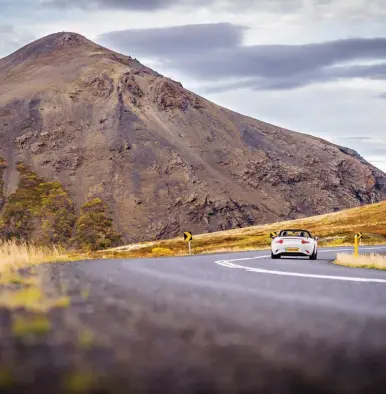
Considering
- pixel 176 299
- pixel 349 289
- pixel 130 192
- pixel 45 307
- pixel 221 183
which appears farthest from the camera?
pixel 221 183

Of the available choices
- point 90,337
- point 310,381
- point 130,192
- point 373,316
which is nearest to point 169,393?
point 310,381

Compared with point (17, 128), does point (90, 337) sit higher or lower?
lower

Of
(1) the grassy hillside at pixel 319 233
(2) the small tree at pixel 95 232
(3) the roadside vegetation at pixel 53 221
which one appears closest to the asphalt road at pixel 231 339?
(1) the grassy hillside at pixel 319 233

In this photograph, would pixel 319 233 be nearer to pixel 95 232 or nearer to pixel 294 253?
pixel 95 232

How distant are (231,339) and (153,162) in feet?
A: 539

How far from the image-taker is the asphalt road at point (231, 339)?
15.6ft

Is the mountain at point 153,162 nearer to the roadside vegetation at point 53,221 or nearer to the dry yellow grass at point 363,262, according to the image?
the roadside vegetation at point 53,221

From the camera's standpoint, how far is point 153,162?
17062 cm

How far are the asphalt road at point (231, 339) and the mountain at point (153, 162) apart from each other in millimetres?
133448

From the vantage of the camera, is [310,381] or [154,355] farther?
[154,355]

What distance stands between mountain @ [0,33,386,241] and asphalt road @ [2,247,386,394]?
438 ft

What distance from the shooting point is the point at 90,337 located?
6.79 meters

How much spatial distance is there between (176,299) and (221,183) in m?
159

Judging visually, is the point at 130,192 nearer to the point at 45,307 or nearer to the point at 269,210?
the point at 269,210
